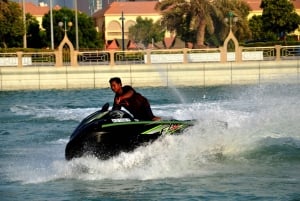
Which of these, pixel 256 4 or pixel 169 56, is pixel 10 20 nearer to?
pixel 169 56

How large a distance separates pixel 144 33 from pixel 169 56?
72.2m

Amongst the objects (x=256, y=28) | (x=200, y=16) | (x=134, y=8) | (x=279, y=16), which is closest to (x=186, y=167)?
(x=200, y=16)

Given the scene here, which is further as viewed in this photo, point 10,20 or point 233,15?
point 10,20

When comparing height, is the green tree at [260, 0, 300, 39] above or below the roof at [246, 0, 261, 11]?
below

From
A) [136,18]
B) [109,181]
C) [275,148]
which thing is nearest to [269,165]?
[275,148]

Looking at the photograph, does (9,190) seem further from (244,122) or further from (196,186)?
(244,122)

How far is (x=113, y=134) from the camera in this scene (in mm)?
11125

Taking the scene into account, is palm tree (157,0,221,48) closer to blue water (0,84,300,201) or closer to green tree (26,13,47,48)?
green tree (26,13,47,48)

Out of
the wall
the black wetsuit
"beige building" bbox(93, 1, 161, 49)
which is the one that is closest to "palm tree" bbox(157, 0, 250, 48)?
the wall

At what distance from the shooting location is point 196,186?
10.7 m

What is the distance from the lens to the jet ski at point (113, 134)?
1109cm

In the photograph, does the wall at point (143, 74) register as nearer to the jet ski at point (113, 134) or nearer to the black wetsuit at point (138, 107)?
the black wetsuit at point (138, 107)

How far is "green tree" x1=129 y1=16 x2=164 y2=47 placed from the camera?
107062 millimetres

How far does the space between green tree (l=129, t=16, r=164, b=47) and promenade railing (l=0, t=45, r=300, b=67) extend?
6365 centimetres
